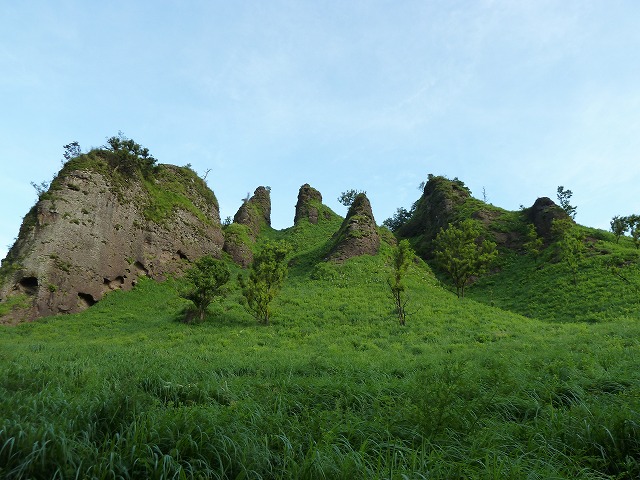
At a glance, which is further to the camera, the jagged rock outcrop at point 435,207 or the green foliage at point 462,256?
the jagged rock outcrop at point 435,207

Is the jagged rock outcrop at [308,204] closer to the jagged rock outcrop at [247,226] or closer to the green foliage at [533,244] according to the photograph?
the jagged rock outcrop at [247,226]

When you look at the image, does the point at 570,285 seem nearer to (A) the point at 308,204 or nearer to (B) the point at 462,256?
(B) the point at 462,256

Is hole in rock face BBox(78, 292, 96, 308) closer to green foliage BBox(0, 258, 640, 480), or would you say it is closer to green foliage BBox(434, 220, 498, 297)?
green foliage BBox(0, 258, 640, 480)

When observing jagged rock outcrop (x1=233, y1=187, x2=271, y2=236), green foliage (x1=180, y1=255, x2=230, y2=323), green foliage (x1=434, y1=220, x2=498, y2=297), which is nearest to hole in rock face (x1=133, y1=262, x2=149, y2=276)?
green foliage (x1=180, y1=255, x2=230, y2=323)

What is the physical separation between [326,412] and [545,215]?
44.9 m

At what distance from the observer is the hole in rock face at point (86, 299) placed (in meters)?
28.2

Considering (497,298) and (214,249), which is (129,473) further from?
(214,249)

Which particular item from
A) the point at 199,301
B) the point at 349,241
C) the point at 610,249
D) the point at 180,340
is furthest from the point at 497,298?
the point at 180,340

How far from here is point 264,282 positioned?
21.9 meters

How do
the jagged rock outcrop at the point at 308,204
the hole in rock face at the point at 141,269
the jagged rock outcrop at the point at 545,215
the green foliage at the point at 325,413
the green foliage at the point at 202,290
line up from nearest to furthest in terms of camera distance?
the green foliage at the point at 325,413
the green foliage at the point at 202,290
the hole in rock face at the point at 141,269
the jagged rock outcrop at the point at 545,215
the jagged rock outcrop at the point at 308,204

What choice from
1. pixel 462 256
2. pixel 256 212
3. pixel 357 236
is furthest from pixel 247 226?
pixel 462 256

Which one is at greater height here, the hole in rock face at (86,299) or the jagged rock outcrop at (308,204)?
the jagged rock outcrop at (308,204)

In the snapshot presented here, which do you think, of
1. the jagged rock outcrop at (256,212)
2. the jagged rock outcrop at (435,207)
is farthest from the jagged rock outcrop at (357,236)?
the jagged rock outcrop at (256,212)

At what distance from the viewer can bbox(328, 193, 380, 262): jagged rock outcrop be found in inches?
1511
